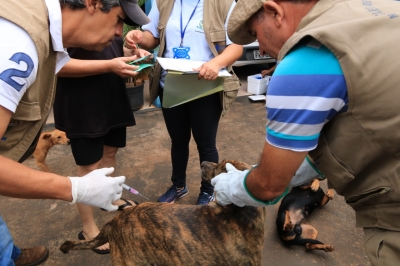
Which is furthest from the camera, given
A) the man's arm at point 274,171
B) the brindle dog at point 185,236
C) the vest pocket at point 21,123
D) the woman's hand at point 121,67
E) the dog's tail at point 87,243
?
the woman's hand at point 121,67

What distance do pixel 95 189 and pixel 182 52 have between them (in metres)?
1.40

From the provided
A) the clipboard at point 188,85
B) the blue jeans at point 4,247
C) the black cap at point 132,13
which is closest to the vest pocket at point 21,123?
the blue jeans at point 4,247

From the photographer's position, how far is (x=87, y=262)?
2471 mm

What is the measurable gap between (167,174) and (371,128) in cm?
287

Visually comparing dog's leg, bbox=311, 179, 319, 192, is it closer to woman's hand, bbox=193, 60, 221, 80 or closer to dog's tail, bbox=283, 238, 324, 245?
dog's tail, bbox=283, 238, 324, 245

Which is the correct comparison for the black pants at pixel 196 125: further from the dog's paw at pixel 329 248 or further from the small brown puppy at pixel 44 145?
the small brown puppy at pixel 44 145

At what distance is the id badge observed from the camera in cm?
250

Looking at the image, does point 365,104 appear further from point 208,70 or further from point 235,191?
point 208,70

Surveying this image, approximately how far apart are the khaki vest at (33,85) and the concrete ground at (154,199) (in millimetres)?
1469


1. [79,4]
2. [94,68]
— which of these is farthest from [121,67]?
[79,4]

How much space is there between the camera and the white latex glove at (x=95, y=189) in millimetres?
1474

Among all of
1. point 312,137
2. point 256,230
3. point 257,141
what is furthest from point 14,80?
point 257,141

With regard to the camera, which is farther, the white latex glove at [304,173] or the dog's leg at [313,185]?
the dog's leg at [313,185]

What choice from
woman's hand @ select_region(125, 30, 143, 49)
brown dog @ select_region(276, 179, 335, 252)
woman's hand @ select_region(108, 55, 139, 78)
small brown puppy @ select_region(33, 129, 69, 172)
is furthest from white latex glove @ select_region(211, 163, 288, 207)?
small brown puppy @ select_region(33, 129, 69, 172)
